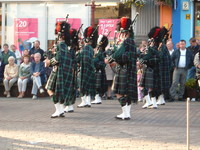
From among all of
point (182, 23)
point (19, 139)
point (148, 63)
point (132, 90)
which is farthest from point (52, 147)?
point (182, 23)

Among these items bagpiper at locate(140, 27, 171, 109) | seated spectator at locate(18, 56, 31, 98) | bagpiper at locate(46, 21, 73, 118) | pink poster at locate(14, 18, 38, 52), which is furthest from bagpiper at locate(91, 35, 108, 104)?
pink poster at locate(14, 18, 38, 52)

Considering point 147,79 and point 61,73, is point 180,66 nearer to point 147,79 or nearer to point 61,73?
point 147,79

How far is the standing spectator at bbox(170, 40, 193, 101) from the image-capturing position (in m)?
17.1

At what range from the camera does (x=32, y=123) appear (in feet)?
38.2

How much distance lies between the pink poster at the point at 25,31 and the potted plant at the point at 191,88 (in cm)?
758

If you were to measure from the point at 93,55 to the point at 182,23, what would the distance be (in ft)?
21.3

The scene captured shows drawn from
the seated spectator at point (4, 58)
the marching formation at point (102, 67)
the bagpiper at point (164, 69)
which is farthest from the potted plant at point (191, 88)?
the seated spectator at point (4, 58)

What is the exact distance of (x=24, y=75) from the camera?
59.8 ft

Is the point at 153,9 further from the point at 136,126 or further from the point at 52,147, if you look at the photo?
the point at 52,147

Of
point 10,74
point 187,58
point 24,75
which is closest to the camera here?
point 187,58

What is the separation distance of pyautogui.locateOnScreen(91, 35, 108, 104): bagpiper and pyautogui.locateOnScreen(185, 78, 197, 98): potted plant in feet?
8.70

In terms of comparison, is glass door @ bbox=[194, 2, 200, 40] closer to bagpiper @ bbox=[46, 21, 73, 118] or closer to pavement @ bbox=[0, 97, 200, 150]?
pavement @ bbox=[0, 97, 200, 150]

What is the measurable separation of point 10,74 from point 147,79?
216 inches

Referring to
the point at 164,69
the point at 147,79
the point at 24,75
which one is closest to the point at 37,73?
the point at 24,75
